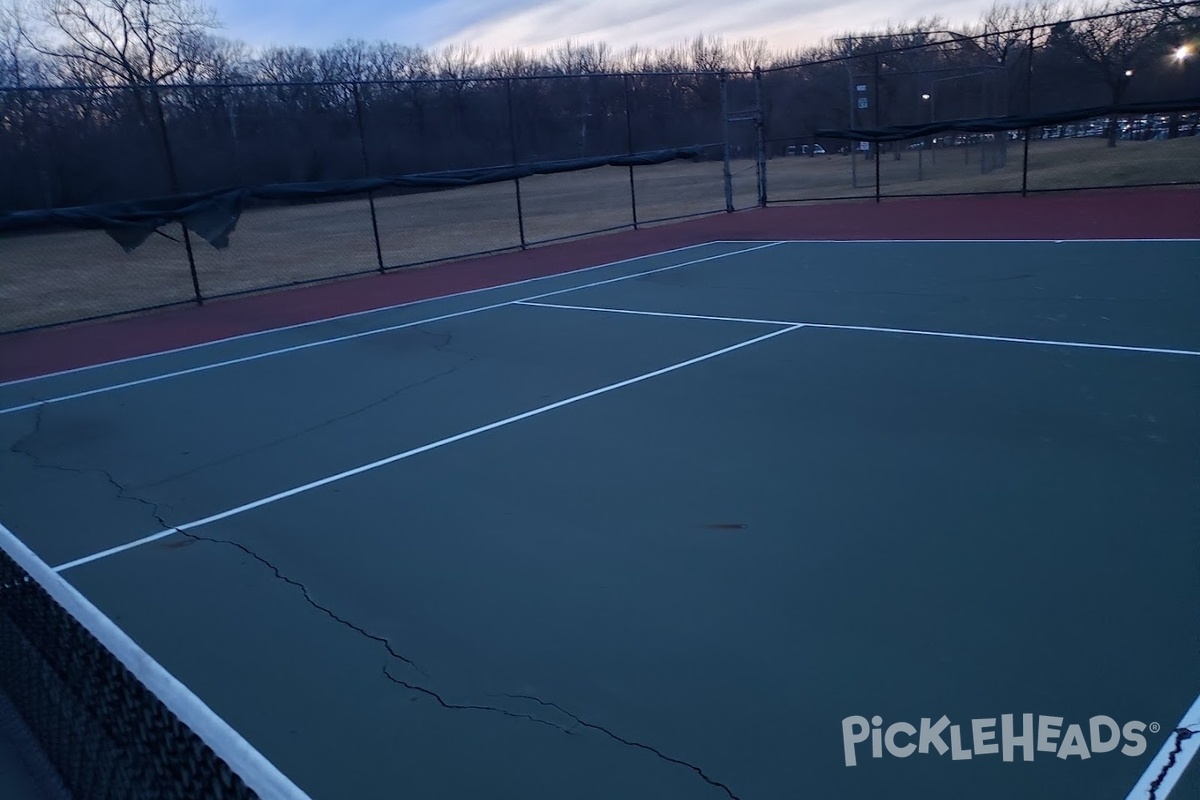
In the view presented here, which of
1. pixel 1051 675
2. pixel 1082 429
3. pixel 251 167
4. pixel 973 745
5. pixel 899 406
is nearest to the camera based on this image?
pixel 973 745

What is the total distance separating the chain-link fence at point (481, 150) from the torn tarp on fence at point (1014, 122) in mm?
55

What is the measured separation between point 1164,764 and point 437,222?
27.1 m

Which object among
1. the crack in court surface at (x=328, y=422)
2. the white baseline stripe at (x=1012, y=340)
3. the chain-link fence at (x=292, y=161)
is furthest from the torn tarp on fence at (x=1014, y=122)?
the crack in court surface at (x=328, y=422)

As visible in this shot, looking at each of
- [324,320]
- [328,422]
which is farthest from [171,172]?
[328,422]

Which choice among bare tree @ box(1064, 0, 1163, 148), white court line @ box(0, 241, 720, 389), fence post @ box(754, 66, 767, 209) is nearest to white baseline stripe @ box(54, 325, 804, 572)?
white court line @ box(0, 241, 720, 389)

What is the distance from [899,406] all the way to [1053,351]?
2143mm

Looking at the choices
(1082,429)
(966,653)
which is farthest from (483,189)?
(966,653)

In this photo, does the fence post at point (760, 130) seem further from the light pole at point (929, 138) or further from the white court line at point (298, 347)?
the white court line at point (298, 347)

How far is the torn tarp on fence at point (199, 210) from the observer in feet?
40.8

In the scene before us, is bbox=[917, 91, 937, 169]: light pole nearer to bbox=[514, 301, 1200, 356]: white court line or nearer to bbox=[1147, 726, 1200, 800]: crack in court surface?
bbox=[514, 301, 1200, 356]: white court line

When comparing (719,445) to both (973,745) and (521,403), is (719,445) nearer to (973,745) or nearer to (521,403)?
(521,403)

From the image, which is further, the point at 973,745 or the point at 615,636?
the point at 615,636

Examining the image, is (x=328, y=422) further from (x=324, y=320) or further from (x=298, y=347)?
(x=324, y=320)

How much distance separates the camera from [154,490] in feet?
21.0
